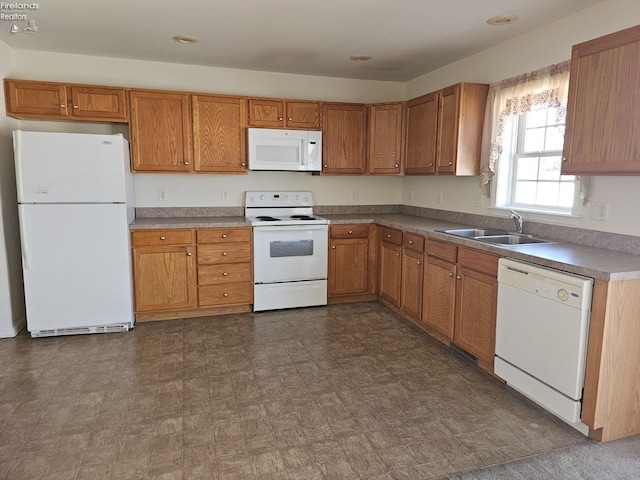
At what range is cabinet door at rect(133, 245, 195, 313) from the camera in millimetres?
3818

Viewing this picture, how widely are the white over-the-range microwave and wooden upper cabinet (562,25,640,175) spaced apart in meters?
Result: 2.42

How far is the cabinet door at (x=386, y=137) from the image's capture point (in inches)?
177

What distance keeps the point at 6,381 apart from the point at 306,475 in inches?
84.4

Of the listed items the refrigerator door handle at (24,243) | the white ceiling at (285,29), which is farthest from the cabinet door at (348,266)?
the refrigerator door handle at (24,243)

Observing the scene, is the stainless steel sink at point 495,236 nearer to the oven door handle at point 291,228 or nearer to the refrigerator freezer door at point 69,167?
the oven door handle at point 291,228

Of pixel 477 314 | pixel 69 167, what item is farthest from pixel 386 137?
pixel 69 167

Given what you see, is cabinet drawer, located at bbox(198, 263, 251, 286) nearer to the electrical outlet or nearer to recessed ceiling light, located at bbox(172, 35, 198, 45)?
recessed ceiling light, located at bbox(172, 35, 198, 45)

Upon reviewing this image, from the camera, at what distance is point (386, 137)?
14.9ft

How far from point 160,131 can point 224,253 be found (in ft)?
4.14

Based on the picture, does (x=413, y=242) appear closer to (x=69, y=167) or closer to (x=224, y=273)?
(x=224, y=273)

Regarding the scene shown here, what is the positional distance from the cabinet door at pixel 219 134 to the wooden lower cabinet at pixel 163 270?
75 centimetres

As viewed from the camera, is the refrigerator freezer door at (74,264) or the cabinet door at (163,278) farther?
the cabinet door at (163,278)

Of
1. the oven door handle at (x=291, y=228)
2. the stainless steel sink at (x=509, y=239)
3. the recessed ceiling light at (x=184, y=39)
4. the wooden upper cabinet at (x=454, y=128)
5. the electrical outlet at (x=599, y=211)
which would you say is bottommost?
the oven door handle at (x=291, y=228)

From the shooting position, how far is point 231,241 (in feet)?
13.3
